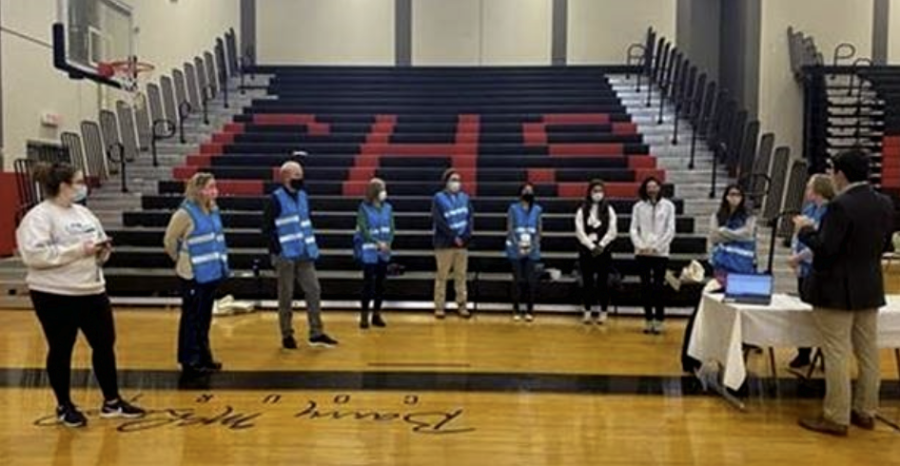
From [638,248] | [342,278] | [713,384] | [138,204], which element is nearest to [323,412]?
[713,384]

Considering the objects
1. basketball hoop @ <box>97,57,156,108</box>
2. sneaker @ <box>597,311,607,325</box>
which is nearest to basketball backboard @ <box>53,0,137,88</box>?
basketball hoop @ <box>97,57,156,108</box>

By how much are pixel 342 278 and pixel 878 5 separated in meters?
11.6

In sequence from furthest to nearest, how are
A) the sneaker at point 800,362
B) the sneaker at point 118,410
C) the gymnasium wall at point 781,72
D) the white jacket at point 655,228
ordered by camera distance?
the gymnasium wall at point 781,72
the white jacket at point 655,228
the sneaker at point 800,362
the sneaker at point 118,410

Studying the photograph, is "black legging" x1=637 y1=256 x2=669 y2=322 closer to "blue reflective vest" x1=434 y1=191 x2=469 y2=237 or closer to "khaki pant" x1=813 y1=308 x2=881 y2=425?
"blue reflective vest" x1=434 y1=191 x2=469 y2=237

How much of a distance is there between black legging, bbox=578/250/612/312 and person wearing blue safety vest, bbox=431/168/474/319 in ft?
3.92

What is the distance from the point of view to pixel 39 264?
14.0ft

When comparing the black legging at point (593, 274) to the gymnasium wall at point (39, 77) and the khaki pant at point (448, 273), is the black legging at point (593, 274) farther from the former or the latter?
the gymnasium wall at point (39, 77)

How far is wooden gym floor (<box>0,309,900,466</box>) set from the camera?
164 inches

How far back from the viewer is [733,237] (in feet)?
20.2

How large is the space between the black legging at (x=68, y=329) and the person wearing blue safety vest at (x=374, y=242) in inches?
134

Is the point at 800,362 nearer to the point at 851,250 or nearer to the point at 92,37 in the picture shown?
the point at 851,250

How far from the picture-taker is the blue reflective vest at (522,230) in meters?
8.34

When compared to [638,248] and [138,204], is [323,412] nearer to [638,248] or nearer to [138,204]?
[638,248]

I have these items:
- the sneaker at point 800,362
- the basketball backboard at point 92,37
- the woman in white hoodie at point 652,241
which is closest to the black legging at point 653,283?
the woman in white hoodie at point 652,241
